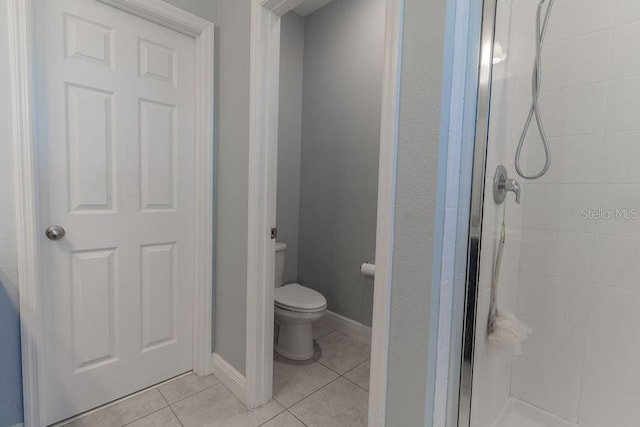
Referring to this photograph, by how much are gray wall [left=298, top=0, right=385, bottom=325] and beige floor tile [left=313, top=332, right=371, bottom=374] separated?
197mm

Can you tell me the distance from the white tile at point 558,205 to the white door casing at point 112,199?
179 centimetres

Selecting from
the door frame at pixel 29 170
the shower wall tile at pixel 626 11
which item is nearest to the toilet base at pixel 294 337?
the door frame at pixel 29 170

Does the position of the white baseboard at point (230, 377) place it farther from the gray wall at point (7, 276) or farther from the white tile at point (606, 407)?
the white tile at point (606, 407)

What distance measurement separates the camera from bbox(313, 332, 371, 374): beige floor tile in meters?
2.03

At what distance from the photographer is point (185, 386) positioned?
1.73 metres

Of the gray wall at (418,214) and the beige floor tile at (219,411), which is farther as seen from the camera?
the beige floor tile at (219,411)

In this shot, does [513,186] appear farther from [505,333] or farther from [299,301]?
[299,301]

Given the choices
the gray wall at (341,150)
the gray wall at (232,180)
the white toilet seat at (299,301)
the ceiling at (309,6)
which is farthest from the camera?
the ceiling at (309,6)

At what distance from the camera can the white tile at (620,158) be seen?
118 centimetres

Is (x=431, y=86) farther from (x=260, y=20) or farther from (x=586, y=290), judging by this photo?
(x=586, y=290)

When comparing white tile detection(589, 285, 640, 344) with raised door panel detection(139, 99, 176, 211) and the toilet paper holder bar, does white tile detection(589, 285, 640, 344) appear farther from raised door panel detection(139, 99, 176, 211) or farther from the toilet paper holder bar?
raised door panel detection(139, 99, 176, 211)

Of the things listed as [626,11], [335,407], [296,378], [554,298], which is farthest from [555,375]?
[626,11]

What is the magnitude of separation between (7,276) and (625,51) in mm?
2633

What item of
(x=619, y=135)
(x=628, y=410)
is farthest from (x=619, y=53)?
(x=628, y=410)
